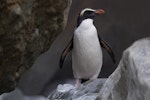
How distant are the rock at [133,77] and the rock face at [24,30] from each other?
69cm

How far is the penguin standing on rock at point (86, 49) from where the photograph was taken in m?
3.71

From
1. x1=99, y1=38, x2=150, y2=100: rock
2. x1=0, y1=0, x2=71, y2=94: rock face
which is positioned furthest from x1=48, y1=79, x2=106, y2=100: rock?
x1=99, y1=38, x2=150, y2=100: rock

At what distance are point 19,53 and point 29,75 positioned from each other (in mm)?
3150

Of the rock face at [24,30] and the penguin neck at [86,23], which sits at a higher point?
the rock face at [24,30]

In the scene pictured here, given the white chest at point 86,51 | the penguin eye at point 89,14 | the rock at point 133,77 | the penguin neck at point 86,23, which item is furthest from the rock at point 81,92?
the penguin eye at point 89,14

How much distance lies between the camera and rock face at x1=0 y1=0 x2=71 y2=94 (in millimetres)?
2297

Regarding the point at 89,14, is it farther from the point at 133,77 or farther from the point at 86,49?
the point at 133,77

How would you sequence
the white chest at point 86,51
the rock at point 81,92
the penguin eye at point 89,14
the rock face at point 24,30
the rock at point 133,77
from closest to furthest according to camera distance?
the rock at point 133,77
the rock face at point 24,30
the rock at point 81,92
the white chest at point 86,51
the penguin eye at point 89,14

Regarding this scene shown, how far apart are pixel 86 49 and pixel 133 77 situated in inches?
83.3

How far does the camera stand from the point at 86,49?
3740 millimetres

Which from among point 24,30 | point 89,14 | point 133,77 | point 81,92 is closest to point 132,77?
point 133,77

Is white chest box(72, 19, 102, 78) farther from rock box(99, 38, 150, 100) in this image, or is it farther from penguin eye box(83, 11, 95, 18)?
rock box(99, 38, 150, 100)

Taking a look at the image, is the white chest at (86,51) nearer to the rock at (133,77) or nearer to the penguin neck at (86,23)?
the penguin neck at (86,23)

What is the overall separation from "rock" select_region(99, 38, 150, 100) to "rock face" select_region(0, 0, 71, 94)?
0.69 metres
